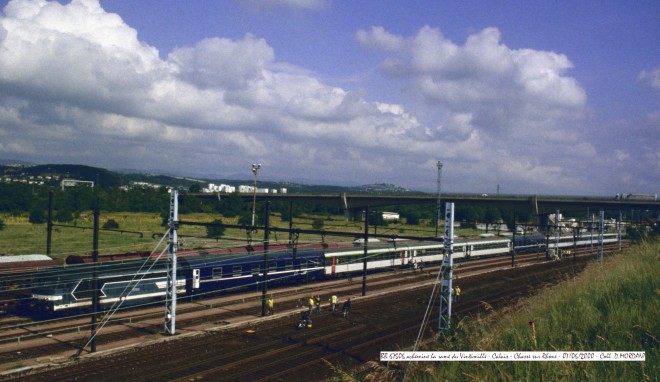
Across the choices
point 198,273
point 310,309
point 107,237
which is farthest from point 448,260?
point 107,237

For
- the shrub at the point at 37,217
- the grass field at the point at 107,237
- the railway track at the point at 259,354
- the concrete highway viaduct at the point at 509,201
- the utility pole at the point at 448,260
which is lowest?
the railway track at the point at 259,354

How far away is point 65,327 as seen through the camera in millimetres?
24297

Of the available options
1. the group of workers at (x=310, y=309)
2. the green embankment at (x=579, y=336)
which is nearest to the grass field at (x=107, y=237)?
the group of workers at (x=310, y=309)

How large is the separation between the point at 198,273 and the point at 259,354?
11.6 metres

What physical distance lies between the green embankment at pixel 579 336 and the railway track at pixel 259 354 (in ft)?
26.2

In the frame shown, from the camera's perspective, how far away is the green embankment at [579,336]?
610cm

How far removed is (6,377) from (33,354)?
3190mm

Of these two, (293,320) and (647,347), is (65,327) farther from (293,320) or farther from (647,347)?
(647,347)

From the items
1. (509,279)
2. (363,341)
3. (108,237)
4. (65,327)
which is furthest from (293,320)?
(108,237)

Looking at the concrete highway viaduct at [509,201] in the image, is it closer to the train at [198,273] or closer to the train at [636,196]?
the train at [636,196]

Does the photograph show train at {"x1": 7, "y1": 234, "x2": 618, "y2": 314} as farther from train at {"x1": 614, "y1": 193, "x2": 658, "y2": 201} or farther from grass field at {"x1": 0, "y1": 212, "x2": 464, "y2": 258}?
train at {"x1": 614, "y1": 193, "x2": 658, "y2": 201}

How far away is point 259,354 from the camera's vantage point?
65.8ft

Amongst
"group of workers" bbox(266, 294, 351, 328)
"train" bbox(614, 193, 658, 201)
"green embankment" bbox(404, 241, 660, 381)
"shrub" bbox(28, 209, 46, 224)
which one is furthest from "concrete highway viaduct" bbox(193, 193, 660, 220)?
"green embankment" bbox(404, 241, 660, 381)

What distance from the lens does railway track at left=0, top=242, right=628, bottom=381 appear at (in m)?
17.5
